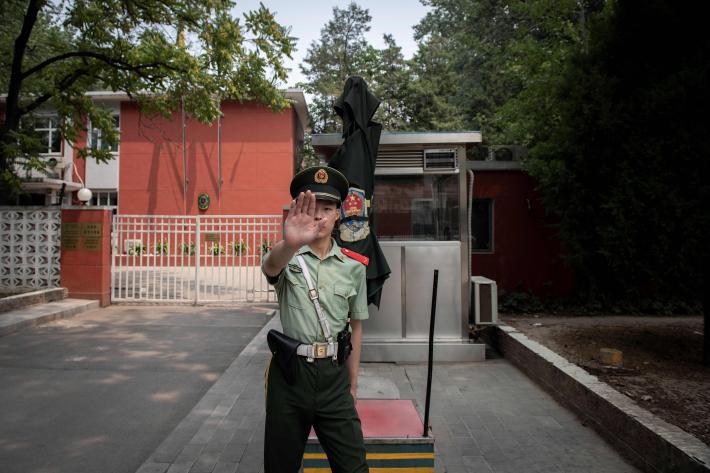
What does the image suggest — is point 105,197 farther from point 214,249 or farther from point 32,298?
point 32,298

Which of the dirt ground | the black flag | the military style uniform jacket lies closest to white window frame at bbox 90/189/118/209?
the dirt ground

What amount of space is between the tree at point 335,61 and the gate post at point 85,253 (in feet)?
77.9

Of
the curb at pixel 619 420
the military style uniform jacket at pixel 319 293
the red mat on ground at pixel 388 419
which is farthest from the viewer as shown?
the curb at pixel 619 420

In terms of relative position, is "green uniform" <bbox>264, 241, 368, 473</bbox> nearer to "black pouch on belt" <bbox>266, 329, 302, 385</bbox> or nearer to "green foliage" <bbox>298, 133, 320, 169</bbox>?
"black pouch on belt" <bbox>266, 329, 302, 385</bbox>

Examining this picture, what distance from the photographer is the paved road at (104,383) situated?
389 centimetres

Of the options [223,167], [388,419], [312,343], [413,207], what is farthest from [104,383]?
[223,167]

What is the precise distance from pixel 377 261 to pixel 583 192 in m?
2.62

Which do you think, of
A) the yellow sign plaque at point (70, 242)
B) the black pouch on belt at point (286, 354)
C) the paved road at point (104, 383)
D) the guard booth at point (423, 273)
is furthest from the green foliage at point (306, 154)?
the black pouch on belt at point (286, 354)

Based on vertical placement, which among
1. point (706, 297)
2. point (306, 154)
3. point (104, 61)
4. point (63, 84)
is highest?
point (306, 154)

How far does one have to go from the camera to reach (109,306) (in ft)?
35.8

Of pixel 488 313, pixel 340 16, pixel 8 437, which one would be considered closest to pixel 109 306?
pixel 8 437

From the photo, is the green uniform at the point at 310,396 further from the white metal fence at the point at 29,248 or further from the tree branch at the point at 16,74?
the tree branch at the point at 16,74

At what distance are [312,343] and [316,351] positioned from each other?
5 centimetres

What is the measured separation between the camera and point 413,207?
6.64m
